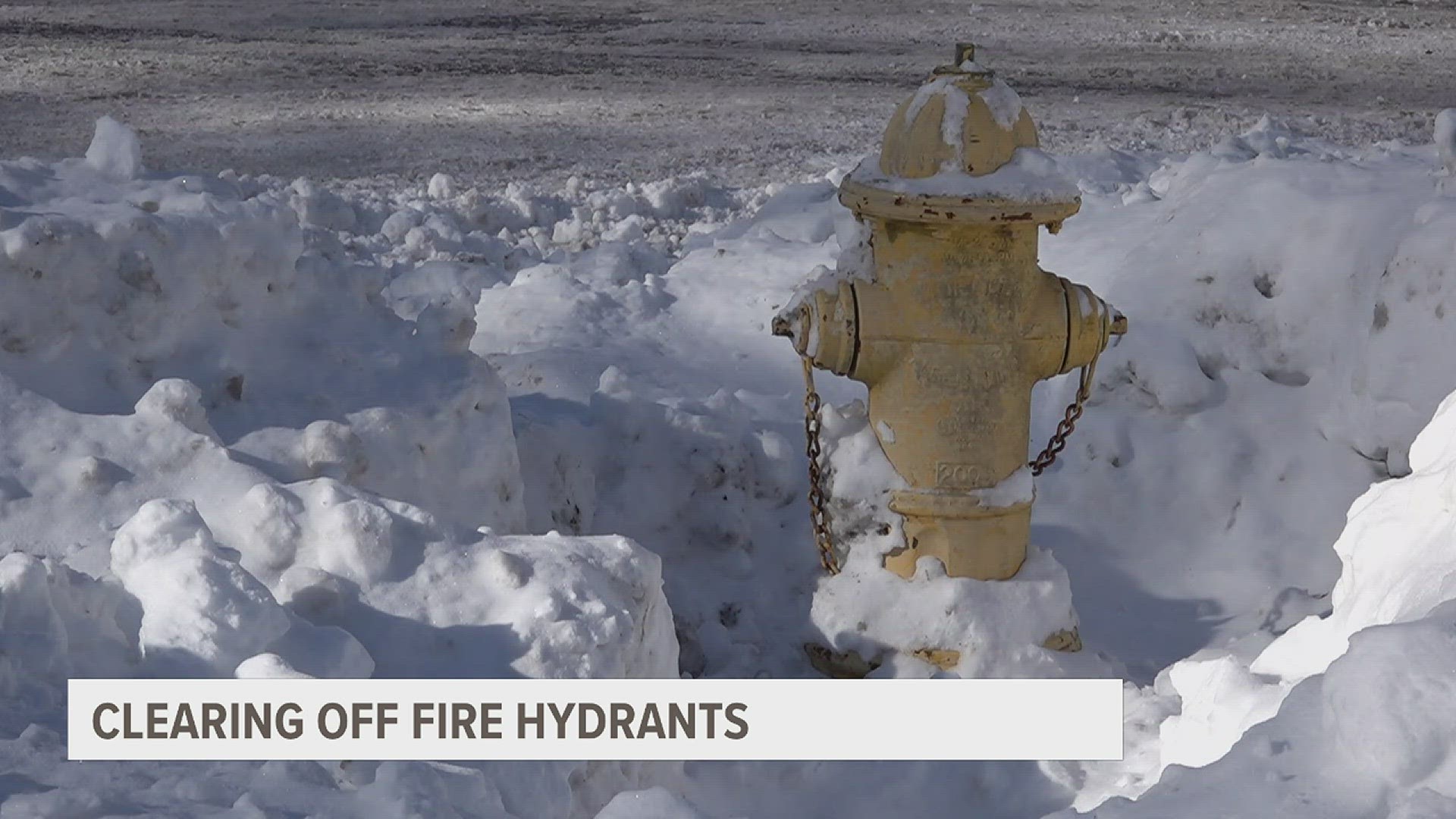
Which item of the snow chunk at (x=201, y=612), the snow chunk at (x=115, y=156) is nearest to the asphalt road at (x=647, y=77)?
the snow chunk at (x=115, y=156)

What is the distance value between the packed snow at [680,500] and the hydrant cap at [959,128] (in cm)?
10

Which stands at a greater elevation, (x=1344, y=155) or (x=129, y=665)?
(x=129, y=665)

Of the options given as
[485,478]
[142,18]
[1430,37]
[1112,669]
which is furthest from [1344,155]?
[142,18]

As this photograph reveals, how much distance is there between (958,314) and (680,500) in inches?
38.7

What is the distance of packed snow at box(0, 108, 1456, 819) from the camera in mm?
2496

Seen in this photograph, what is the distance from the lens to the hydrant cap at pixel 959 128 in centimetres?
358

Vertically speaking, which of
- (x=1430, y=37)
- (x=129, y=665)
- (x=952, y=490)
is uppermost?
(x=129, y=665)

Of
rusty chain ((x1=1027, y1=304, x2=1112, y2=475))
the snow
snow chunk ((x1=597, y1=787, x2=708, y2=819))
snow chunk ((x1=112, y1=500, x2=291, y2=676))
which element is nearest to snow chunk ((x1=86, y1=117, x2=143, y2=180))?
snow chunk ((x1=112, y1=500, x2=291, y2=676))

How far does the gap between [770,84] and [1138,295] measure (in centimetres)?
729

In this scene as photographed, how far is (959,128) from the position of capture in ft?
11.7

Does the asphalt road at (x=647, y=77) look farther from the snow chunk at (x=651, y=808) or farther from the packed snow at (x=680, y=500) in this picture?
the snow chunk at (x=651, y=808)

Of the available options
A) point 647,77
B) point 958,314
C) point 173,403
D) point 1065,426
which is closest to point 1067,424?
point 1065,426

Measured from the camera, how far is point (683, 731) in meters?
3.12

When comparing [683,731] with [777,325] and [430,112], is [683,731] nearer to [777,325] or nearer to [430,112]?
[777,325]
